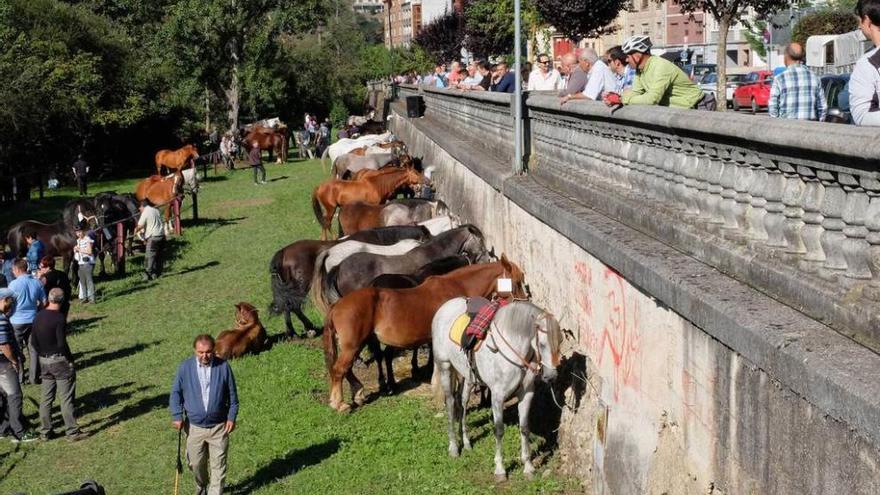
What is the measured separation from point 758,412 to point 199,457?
721 centimetres

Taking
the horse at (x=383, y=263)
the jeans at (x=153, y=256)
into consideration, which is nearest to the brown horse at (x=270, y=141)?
the jeans at (x=153, y=256)

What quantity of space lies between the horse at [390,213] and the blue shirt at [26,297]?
6806mm

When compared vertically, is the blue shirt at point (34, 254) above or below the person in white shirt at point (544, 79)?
below

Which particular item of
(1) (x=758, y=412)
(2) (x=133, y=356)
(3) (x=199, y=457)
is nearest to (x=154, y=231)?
(2) (x=133, y=356)

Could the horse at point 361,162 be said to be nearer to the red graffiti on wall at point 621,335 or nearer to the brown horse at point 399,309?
the brown horse at point 399,309

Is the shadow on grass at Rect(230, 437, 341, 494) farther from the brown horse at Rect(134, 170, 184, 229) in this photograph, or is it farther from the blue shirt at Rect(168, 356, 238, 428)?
the brown horse at Rect(134, 170, 184, 229)

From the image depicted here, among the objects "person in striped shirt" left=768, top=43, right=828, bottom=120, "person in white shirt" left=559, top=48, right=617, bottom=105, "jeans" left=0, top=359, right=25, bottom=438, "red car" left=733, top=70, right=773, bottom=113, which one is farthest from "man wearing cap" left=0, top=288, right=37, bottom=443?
"red car" left=733, top=70, right=773, bottom=113

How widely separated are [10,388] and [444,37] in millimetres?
58407

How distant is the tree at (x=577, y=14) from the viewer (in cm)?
3884

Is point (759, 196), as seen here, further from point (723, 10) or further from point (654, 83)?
point (723, 10)

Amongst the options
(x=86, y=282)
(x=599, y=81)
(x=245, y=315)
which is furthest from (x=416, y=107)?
(x=599, y=81)

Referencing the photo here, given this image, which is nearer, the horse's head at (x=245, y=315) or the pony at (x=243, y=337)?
the pony at (x=243, y=337)

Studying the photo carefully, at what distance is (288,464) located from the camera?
1292cm

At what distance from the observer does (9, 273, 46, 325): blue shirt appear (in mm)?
17203
